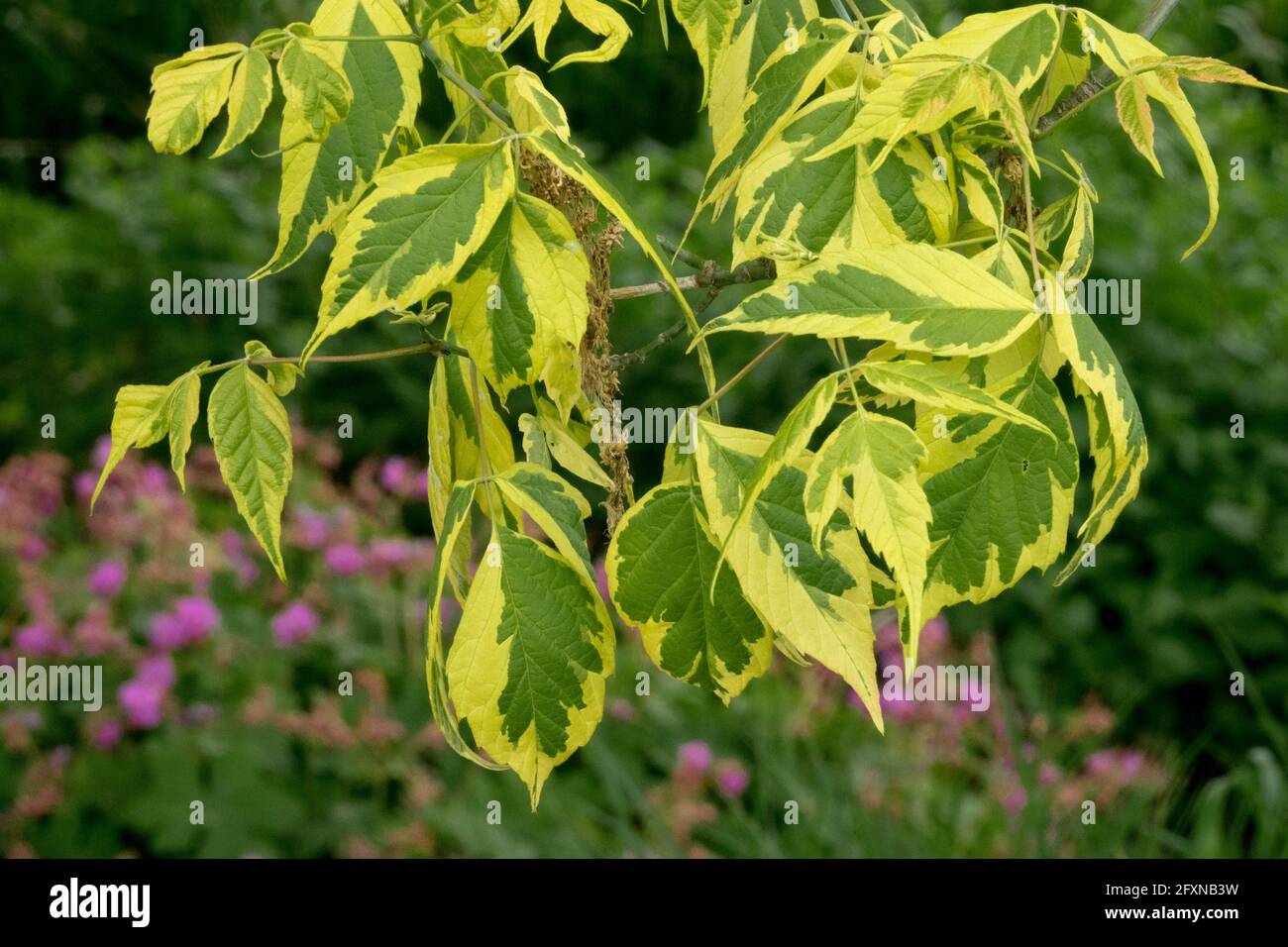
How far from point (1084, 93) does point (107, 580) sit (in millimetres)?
2082

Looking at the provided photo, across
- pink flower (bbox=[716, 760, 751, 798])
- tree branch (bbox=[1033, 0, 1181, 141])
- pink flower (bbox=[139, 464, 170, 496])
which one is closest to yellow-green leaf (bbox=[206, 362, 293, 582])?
tree branch (bbox=[1033, 0, 1181, 141])

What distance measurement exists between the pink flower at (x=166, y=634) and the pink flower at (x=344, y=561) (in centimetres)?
29

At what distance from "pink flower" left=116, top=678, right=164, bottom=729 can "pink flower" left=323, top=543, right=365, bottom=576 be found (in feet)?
1.23

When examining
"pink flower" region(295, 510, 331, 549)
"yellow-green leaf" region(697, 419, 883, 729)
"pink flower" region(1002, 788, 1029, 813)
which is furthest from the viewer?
"pink flower" region(295, 510, 331, 549)

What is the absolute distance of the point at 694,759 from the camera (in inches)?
86.0

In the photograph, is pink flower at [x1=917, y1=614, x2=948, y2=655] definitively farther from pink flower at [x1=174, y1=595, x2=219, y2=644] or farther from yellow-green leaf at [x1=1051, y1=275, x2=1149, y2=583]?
yellow-green leaf at [x1=1051, y1=275, x2=1149, y2=583]

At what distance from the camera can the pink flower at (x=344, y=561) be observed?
8.20 ft

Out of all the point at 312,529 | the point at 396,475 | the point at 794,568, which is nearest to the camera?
the point at 794,568

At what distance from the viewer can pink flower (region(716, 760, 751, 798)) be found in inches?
85.7

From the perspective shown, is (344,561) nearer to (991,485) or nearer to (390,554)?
(390,554)

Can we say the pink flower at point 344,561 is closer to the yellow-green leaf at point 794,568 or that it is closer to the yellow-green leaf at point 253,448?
the yellow-green leaf at point 253,448

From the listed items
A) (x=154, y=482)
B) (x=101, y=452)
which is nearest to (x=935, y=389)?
(x=154, y=482)

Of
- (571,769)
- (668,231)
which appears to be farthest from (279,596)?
(668,231)

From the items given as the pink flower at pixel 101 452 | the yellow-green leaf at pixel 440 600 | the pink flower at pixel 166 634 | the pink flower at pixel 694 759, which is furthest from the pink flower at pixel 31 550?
the yellow-green leaf at pixel 440 600
